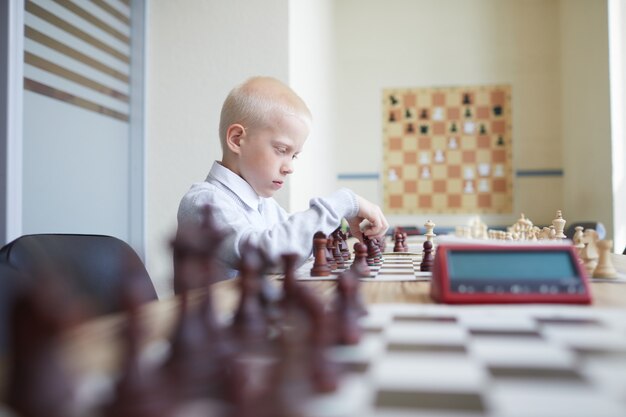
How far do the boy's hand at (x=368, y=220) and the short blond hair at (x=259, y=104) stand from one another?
328 millimetres

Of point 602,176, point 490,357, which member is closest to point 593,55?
point 602,176

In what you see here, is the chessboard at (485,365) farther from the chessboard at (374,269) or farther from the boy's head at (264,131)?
the boy's head at (264,131)

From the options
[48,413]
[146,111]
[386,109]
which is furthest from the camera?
[386,109]

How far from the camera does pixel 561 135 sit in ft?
15.8

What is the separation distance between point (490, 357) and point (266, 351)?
8.1 inches

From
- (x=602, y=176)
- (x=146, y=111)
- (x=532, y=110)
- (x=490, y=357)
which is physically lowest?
(x=490, y=357)

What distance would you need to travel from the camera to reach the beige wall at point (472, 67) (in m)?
4.85

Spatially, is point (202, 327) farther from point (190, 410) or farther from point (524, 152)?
point (524, 152)

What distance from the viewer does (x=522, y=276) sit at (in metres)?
0.77

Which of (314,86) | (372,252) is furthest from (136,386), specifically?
(314,86)

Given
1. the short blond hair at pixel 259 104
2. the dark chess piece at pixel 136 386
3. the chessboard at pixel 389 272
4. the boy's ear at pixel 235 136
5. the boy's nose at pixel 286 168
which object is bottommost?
the chessboard at pixel 389 272

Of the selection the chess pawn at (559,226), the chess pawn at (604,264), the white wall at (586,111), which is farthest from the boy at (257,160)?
the white wall at (586,111)

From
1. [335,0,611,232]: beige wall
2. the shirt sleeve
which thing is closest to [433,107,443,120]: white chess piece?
[335,0,611,232]: beige wall

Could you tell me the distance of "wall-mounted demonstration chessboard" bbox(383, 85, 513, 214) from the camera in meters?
4.95
